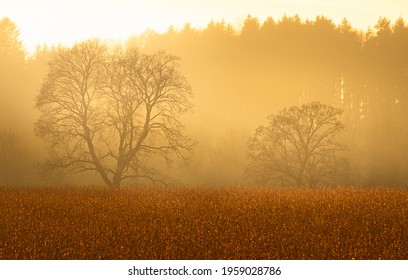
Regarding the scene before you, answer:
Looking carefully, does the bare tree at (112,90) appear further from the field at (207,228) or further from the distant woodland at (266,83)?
the distant woodland at (266,83)

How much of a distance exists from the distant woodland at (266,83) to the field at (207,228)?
128 feet

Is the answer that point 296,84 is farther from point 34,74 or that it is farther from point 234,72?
point 34,74

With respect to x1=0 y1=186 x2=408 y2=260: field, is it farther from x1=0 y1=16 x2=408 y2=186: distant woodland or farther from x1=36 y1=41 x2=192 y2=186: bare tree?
x1=0 y1=16 x2=408 y2=186: distant woodland

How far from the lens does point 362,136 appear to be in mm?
69062

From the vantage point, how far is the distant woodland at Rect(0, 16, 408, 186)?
58.5 meters

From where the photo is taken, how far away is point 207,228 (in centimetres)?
1077

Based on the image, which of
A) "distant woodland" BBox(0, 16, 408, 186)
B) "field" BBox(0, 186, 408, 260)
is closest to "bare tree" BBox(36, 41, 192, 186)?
"field" BBox(0, 186, 408, 260)

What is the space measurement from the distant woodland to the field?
128ft

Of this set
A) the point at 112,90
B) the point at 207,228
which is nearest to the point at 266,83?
the point at 112,90

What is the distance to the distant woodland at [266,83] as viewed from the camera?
5850 cm

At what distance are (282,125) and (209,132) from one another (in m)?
34.5

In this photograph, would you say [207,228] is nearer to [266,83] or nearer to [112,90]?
[112,90]

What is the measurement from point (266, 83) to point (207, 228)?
7831cm
